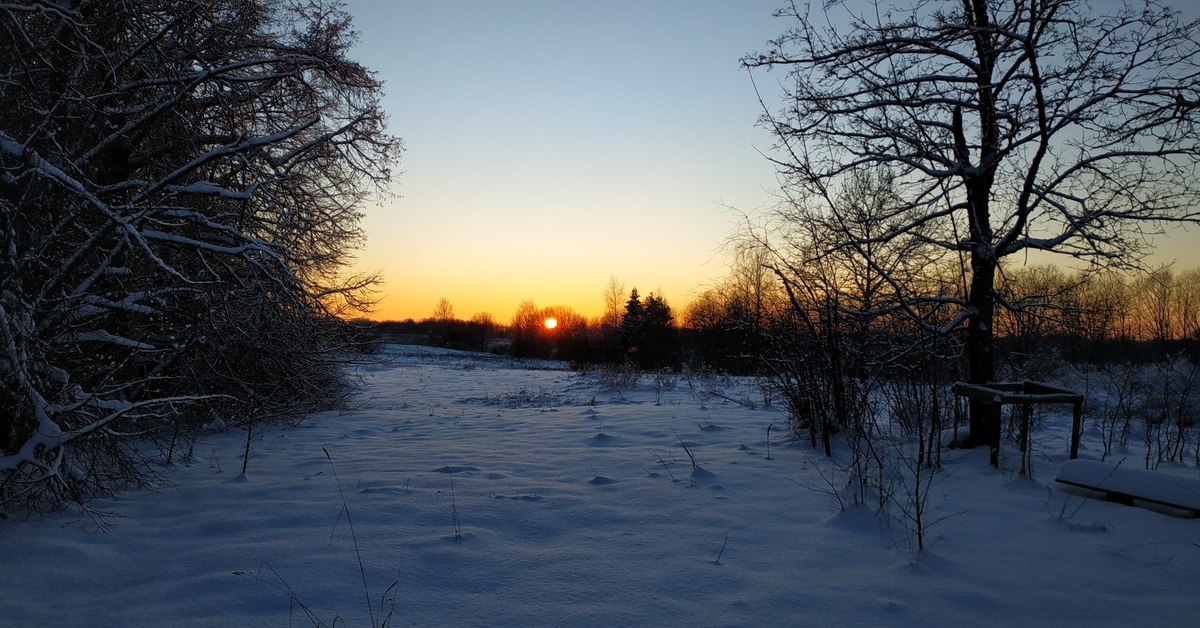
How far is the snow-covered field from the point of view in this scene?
276 cm

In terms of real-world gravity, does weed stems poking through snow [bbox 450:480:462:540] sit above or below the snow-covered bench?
below

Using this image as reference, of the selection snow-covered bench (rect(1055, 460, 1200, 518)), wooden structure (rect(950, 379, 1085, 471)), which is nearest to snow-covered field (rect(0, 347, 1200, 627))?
snow-covered bench (rect(1055, 460, 1200, 518))

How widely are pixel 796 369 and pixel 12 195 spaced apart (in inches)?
281

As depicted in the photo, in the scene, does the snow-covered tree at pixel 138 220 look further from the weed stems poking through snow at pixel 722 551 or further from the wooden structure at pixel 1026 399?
the wooden structure at pixel 1026 399

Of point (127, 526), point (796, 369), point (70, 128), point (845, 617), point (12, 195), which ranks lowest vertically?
point (127, 526)

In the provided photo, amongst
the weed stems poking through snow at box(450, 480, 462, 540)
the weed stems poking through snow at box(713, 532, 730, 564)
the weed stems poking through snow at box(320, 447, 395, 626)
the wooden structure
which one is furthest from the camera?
the wooden structure

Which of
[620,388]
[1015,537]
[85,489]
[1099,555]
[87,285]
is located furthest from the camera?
[620,388]

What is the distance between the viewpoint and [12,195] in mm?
4082

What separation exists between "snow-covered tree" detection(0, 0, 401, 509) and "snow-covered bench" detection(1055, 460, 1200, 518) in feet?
21.0

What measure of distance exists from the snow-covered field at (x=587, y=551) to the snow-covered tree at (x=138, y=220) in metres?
0.80

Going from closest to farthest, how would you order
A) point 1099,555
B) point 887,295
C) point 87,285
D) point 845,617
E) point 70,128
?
1. point 845,617
2. point 1099,555
3. point 87,285
4. point 70,128
5. point 887,295

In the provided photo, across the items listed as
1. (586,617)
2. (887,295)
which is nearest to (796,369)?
(887,295)

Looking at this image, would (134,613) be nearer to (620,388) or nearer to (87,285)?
(87,285)

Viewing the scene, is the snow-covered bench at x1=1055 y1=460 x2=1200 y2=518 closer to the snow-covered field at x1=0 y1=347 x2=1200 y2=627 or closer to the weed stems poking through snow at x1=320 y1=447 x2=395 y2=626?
the snow-covered field at x1=0 y1=347 x2=1200 y2=627
